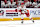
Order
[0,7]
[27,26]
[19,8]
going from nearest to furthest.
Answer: [27,26]
[19,8]
[0,7]

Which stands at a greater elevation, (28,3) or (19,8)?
(28,3)

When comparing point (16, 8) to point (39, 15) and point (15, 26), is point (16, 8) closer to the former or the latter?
point (15, 26)

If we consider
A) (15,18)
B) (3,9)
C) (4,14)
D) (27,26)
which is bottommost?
(27,26)

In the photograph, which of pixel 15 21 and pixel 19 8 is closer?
pixel 19 8

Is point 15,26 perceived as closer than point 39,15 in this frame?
Yes

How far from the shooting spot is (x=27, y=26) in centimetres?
140

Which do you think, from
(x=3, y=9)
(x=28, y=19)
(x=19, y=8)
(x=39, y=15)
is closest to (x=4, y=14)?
(x=3, y=9)

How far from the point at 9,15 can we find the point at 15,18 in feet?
0.56

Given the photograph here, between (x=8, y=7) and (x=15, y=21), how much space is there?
395 millimetres

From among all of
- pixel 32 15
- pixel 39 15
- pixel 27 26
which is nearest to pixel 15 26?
pixel 27 26

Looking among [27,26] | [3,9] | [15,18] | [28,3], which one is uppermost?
[28,3]

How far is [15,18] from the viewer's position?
5.76 ft

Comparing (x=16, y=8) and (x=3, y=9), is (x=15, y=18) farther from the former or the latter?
(x=3, y=9)

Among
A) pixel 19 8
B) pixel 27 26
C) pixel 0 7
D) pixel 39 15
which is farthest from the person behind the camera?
pixel 39 15
